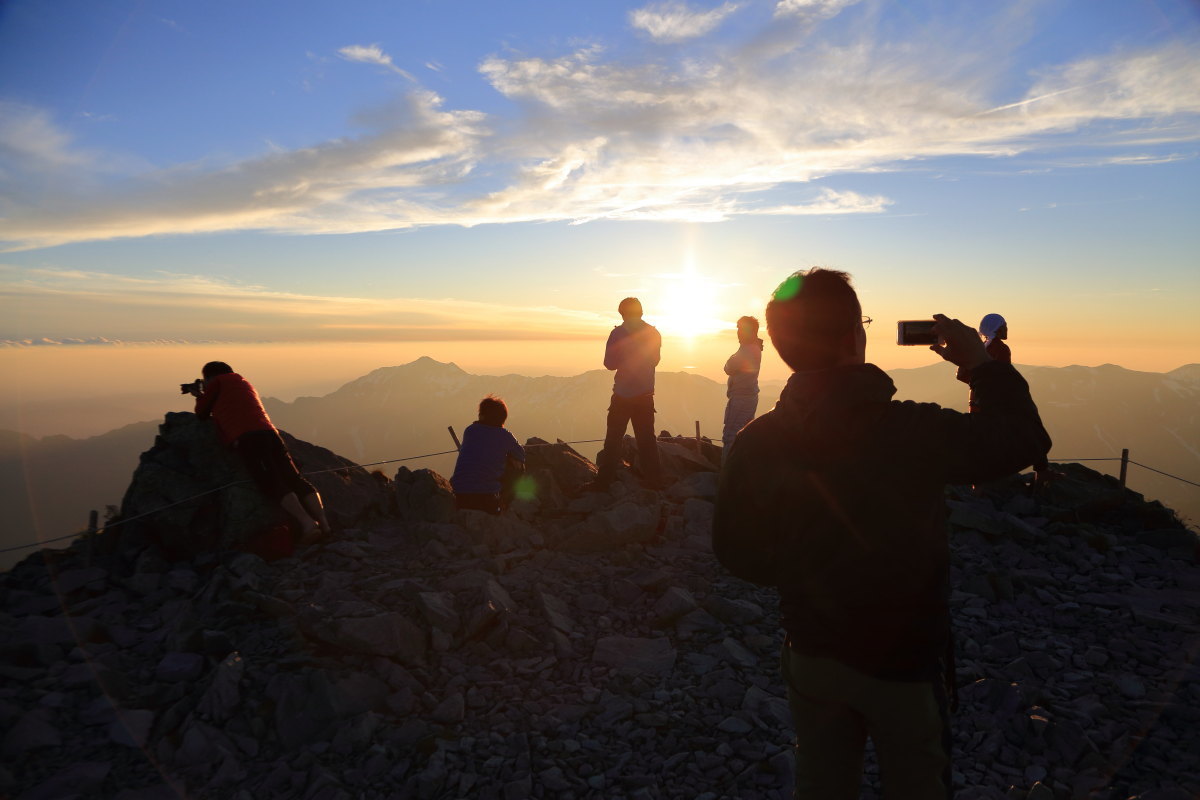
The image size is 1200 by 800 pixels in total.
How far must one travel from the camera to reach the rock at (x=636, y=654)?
752 centimetres

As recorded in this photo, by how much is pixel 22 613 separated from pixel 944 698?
10214mm

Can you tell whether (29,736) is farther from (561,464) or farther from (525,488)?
(561,464)

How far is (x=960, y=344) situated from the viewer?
301 cm

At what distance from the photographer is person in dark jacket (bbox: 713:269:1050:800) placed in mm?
2584

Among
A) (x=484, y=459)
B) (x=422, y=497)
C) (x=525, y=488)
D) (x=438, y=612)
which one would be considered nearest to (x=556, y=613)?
(x=438, y=612)

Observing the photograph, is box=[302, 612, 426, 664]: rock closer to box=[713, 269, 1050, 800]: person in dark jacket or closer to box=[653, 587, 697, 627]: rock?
box=[653, 587, 697, 627]: rock

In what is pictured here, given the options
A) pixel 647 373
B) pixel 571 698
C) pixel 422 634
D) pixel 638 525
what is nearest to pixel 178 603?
pixel 422 634

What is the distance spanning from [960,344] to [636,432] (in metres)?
9.81

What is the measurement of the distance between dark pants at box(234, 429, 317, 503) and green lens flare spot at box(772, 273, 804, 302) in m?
8.75

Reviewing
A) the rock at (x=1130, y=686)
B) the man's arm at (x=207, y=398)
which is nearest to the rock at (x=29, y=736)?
the man's arm at (x=207, y=398)

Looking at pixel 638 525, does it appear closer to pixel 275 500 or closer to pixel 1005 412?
pixel 275 500

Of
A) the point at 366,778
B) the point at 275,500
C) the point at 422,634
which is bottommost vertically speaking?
the point at 366,778

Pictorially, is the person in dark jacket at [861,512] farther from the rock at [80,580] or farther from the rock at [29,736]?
the rock at [80,580]

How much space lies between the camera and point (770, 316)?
9.22 feet
